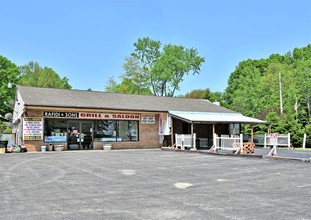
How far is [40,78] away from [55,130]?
33.3 metres

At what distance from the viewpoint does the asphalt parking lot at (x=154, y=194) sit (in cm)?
561

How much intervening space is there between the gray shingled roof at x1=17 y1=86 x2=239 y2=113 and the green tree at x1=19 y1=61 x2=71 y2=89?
2597 centimetres

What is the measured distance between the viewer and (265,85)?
4338cm

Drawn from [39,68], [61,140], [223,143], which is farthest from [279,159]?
[39,68]

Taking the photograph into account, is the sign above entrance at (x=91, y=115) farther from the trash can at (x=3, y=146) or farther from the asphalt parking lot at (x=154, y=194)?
the asphalt parking lot at (x=154, y=194)

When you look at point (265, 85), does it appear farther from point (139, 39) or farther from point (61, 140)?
point (61, 140)

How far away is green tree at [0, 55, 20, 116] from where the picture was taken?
1832 inches

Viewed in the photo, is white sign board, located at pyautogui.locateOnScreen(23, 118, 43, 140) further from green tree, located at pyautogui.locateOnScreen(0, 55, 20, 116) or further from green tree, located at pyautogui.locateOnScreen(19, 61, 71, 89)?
green tree, located at pyautogui.locateOnScreen(19, 61, 71, 89)

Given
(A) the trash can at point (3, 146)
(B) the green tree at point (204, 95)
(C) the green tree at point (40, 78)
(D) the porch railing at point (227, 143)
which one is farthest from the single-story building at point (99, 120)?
(B) the green tree at point (204, 95)

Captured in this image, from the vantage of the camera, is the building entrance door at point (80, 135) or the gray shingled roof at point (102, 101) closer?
the gray shingled roof at point (102, 101)

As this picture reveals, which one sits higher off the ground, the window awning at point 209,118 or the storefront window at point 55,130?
the window awning at point 209,118

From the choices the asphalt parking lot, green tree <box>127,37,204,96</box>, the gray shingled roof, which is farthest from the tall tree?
the asphalt parking lot

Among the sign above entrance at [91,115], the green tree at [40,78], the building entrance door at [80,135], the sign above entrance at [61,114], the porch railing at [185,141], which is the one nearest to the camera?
the sign above entrance at [61,114]

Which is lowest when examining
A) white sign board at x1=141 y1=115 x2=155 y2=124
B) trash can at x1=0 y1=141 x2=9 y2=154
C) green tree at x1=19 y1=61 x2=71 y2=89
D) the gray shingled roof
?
trash can at x1=0 y1=141 x2=9 y2=154
